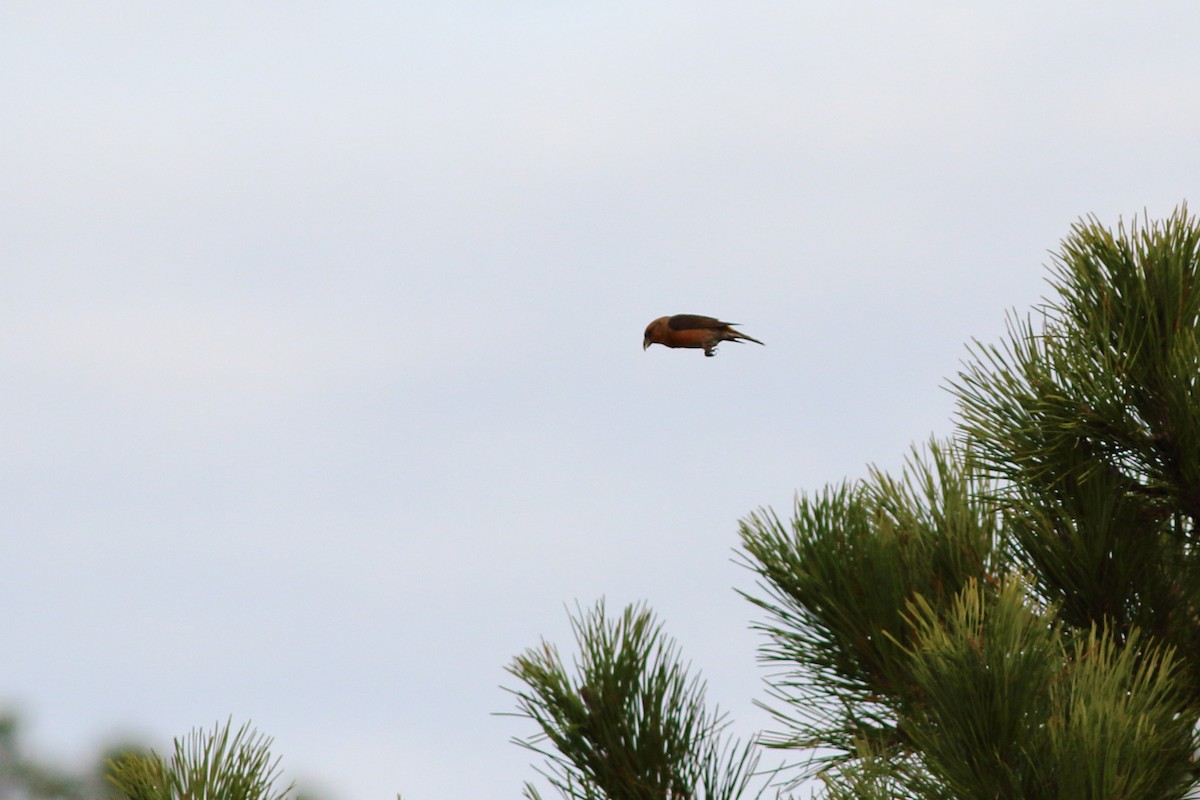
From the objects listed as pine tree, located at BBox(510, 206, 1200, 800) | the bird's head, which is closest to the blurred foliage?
the bird's head

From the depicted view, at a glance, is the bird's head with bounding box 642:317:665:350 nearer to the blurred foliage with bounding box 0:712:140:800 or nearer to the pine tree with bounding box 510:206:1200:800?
the pine tree with bounding box 510:206:1200:800

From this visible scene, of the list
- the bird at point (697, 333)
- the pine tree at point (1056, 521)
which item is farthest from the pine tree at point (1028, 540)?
the bird at point (697, 333)

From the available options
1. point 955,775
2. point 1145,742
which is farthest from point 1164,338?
point 955,775

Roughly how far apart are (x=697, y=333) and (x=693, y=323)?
83mm

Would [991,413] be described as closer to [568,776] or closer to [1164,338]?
[1164,338]

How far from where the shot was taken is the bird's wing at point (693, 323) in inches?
237

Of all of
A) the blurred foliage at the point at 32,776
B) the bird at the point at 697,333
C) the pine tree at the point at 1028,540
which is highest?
the blurred foliage at the point at 32,776

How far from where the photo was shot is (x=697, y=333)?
6051 mm

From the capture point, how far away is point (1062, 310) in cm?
465

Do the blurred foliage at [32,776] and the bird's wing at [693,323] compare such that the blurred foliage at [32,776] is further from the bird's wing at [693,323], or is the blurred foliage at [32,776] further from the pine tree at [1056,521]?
the pine tree at [1056,521]

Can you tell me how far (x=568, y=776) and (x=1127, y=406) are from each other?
2.16 m

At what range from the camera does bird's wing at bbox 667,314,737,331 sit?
6.03 m

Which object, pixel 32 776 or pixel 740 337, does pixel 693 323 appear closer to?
pixel 740 337

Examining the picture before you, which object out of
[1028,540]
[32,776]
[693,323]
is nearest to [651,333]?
[693,323]
